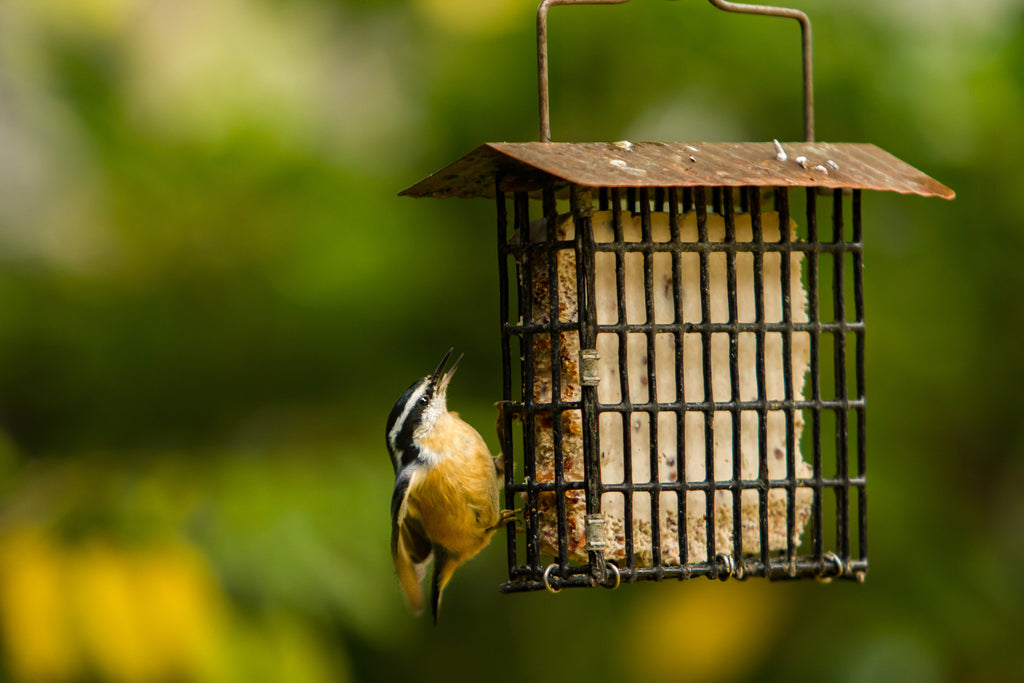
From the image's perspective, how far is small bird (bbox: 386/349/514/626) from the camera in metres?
4.18

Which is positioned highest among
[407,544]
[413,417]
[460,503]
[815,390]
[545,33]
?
[545,33]

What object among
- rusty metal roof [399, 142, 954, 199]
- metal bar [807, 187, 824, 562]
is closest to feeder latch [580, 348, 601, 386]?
rusty metal roof [399, 142, 954, 199]

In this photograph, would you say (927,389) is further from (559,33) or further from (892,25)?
(559,33)

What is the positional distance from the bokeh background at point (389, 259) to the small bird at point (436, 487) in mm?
720

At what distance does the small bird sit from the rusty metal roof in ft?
2.89

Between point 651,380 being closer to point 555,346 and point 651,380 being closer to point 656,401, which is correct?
point 656,401

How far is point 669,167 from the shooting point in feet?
10.5

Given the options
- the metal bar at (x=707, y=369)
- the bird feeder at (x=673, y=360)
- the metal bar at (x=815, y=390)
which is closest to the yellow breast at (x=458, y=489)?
the bird feeder at (x=673, y=360)

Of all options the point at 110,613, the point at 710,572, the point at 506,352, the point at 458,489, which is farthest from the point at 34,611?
the point at 710,572

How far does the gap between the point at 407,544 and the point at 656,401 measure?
1.44 meters

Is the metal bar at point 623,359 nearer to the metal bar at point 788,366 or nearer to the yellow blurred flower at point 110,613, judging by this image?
the metal bar at point 788,366

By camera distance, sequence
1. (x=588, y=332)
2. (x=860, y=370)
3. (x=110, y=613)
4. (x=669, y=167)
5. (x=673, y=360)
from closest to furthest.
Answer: (x=669, y=167), (x=588, y=332), (x=673, y=360), (x=860, y=370), (x=110, y=613)

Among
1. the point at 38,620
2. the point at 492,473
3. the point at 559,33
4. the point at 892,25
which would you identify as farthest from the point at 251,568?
the point at 892,25

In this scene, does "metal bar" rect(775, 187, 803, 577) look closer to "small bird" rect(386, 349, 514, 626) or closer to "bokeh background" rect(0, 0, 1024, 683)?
"small bird" rect(386, 349, 514, 626)
